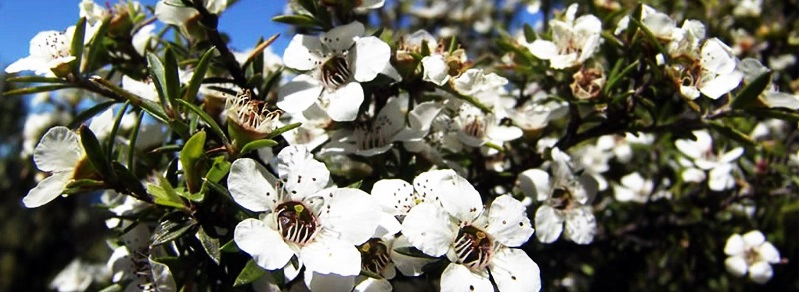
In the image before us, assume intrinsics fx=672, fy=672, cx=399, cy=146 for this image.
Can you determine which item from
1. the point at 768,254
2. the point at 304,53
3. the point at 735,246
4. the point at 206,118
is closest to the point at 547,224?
the point at 304,53

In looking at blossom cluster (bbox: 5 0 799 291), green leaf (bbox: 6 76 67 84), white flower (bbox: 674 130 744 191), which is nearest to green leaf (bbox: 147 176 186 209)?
blossom cluster (bbox: 5 0 799 291)

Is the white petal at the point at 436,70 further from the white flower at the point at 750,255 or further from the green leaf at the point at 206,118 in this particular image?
the white flower at the point at 750,255

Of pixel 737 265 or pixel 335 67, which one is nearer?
pixel 335 67

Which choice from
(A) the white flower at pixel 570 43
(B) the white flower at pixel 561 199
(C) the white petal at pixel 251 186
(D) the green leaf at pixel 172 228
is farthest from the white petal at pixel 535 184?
(D) the green leaf at pixel 172 228

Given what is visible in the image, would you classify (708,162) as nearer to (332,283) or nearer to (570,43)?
(570,43)

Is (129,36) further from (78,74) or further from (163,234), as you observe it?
(163,234)
